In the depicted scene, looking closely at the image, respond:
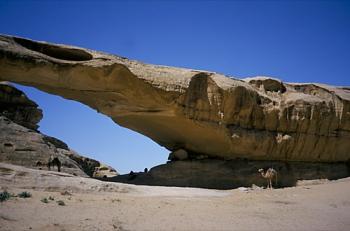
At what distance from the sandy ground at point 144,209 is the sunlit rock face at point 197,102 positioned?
4573 mm

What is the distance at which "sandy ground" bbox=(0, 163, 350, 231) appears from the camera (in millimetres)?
7402

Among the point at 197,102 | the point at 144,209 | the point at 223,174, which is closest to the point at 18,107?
the point at 197,102

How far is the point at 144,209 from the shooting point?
31.2 feet

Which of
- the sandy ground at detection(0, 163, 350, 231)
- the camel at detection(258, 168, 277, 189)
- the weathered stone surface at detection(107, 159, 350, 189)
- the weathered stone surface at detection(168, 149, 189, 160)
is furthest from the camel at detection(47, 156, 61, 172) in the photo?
the camel at detection(258, 168, 277, 189)

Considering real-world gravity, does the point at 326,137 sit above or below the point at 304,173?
above

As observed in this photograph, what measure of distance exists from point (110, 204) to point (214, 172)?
9.46 m

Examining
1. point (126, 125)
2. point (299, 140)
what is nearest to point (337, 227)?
point (299, 140)

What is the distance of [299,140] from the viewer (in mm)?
19547

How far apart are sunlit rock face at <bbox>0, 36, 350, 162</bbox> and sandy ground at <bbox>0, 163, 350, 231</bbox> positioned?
4.57 metres

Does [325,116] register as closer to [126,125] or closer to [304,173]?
[304,173]

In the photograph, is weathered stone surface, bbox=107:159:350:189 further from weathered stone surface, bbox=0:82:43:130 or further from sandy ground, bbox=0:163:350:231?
weathered stone surface, bbox=0:82:43:130

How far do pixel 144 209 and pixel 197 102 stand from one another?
8.84 metres

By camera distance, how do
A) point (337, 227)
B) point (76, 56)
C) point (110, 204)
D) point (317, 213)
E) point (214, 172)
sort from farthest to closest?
point (214, 172) < point (76, 56) < point (317, 213) < point (110, 204) < point (337, 227)

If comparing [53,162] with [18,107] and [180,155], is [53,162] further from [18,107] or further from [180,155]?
[18,107]
